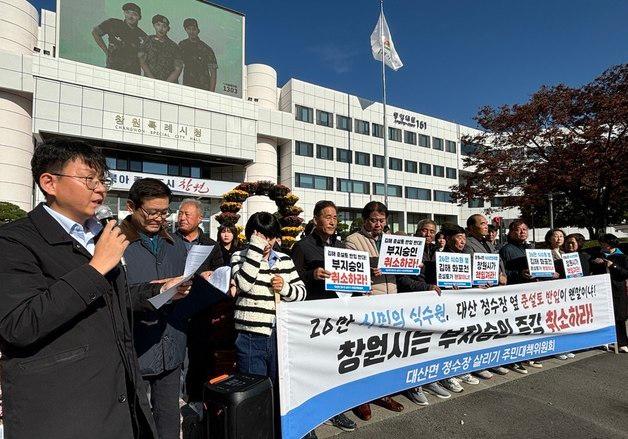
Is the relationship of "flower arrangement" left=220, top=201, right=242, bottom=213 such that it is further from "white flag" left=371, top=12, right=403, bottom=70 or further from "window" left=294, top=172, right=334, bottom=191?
"window" left=294, top=172, right=334, bottom=191

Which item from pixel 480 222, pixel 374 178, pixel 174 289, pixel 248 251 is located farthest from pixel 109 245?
pixel 374 178

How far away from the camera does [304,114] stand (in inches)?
1460

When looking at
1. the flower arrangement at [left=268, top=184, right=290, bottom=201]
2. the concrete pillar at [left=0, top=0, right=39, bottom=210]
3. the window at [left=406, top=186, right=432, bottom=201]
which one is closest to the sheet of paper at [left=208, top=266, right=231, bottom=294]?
the flower arrangement at [left=268, top=184, right=290, bottom=201]

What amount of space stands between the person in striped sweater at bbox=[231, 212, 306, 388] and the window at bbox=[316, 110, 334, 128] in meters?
36.5

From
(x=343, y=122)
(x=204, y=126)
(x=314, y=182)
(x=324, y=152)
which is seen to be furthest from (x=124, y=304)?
(x=343, y=122)

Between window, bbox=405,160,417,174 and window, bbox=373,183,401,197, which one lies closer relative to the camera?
window, bbox=373,183,401,197

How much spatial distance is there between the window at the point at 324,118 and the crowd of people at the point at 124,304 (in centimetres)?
3548

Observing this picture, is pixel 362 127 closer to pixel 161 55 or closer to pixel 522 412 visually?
pixel 161 55

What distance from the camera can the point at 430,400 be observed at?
3.74 m

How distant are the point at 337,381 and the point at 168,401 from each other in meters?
1.35

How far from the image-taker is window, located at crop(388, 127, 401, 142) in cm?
4241

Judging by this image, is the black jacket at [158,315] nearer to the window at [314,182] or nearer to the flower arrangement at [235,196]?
the flower arrangement at [235,196]

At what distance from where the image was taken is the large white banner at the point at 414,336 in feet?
9.23

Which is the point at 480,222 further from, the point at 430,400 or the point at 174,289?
the point at 174,289
